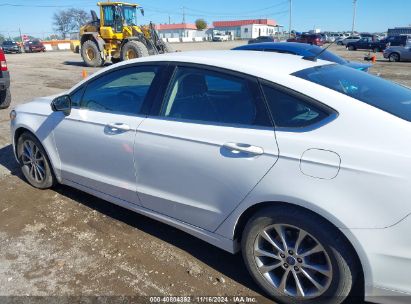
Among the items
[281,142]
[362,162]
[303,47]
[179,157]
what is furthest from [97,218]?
[303,47]

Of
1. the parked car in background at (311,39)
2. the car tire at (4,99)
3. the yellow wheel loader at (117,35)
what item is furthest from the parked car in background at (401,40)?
the car tire at (4,99)

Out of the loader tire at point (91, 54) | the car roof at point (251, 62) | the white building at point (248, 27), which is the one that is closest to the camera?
the car roof at point (251, 62)

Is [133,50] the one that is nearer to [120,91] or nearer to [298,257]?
[120,91]

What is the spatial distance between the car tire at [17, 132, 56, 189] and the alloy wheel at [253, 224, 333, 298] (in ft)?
8.67

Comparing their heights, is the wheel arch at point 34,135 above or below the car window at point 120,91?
below

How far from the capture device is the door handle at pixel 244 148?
232cm

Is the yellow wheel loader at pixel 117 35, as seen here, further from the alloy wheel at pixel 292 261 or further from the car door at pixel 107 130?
the alloy wheel at pixel 292 261

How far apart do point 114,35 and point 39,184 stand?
613 inches

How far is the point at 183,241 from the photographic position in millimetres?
3301

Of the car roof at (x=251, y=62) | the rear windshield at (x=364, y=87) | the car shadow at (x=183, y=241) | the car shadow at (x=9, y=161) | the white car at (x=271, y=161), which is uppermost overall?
the car roof at (x=251, y=62)

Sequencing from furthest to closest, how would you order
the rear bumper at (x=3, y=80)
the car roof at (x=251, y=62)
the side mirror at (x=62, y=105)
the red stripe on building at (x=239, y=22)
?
the red stripe on building at (x=239, y=22) < the rear bumper at (x=3, y=80) < the side mirror at (x=62, y=105) < the car roof at (x=251, y=62)

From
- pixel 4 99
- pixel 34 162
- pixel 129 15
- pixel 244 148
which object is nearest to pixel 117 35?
pixel 129 15

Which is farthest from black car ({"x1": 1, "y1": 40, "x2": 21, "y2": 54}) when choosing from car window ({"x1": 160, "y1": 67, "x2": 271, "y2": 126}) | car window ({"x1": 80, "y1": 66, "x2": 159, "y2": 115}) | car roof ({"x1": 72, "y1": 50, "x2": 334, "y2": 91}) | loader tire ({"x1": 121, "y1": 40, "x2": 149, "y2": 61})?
car window ({"x1": 160, "y1": 67, "x2": 271, "y2": 126})

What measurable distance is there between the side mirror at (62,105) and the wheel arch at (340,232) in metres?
2.03
